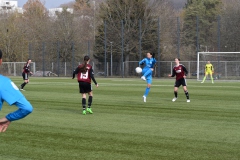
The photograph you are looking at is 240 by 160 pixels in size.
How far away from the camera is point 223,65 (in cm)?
4819

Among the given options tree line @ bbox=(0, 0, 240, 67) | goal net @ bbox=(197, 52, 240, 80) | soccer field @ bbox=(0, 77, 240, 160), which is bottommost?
soccer field @ bbox=(0, 77, 240, 160)

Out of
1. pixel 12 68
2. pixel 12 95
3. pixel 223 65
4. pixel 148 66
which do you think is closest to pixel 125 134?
pixel 12 95

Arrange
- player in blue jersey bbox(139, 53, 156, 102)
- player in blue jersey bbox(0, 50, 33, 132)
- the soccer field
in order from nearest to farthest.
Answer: player in blue jersey bbox(0, 50, 33, 132), the soccer field, player in blue jersey bbox(139, 53, 156, 102)

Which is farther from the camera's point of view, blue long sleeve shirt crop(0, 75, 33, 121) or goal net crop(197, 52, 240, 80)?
goal net crop(197, 52, 240, 80)

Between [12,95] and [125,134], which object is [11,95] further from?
[125,134]

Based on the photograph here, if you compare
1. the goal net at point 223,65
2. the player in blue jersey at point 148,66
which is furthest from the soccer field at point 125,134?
the goal net at point 223,65

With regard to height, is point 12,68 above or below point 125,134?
above

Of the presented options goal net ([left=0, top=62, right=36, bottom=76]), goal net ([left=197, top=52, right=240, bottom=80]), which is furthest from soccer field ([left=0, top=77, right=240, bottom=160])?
goal net ([left=0, top=62, right=36, bottom=76])

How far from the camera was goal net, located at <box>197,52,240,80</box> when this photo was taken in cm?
4731

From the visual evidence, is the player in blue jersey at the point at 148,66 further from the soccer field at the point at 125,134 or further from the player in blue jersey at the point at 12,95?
the player in blue jersey at the point at 12,95

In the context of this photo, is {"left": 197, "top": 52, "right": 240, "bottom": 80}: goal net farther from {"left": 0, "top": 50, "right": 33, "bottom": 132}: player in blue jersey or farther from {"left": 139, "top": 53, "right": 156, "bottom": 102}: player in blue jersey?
{"left": 0, "top": 50, "right": 33, "bottom": 132}: player in blue jersey

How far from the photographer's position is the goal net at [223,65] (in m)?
47.3

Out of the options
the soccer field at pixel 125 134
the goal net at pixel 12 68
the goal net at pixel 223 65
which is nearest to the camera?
the soccer field at pixel 125 134

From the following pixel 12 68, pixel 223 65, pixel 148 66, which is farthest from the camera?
pixel 12 68
